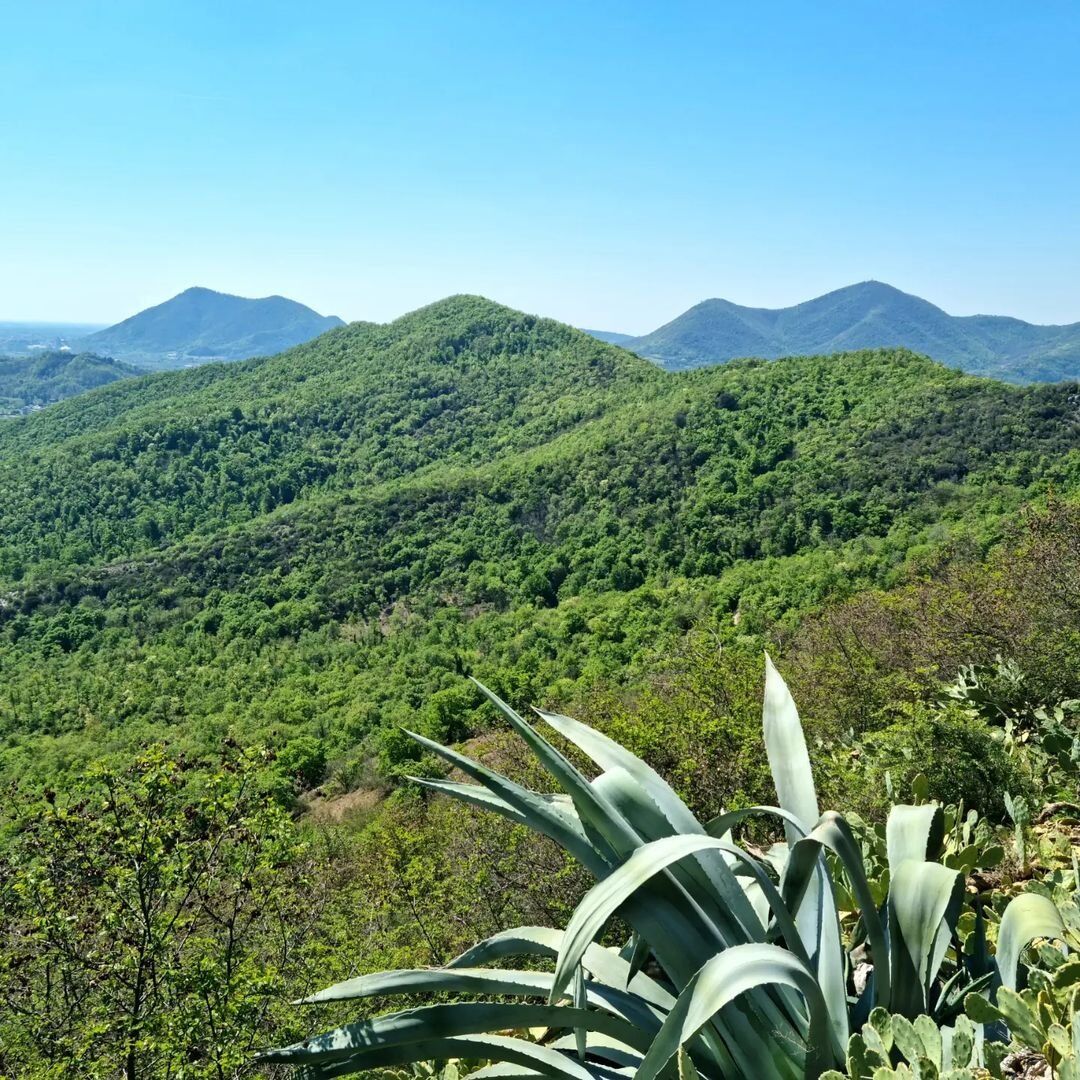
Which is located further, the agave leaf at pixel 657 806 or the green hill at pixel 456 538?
the green hill at pixel 456 538

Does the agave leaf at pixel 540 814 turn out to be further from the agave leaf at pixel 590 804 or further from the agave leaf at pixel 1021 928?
the agave leaf at pixel 1021 928

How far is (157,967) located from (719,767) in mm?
5712

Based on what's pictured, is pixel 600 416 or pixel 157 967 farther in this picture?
pixel 600 416

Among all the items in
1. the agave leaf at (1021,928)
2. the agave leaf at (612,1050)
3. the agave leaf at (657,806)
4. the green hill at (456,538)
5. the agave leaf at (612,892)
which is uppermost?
the agave leaf at (612,892)

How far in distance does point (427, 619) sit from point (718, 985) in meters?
47.8

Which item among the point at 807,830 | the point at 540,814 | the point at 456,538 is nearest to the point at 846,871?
the point at 807,830

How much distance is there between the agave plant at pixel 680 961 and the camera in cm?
196

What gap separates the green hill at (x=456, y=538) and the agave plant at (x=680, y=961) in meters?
27.2

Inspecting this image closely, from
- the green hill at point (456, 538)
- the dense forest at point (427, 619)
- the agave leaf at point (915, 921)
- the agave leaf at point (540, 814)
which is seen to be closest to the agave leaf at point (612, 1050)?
the agave leaf at point (540, 814)

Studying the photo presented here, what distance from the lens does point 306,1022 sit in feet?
20.1

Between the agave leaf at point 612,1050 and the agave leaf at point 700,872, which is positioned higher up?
the agave leaf at point 700,872

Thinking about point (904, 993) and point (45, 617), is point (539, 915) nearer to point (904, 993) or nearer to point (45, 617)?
point (904, 993)

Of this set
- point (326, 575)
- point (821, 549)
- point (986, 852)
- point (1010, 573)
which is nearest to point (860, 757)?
point (986, 852)

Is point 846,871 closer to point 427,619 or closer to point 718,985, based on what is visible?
point 718,985
